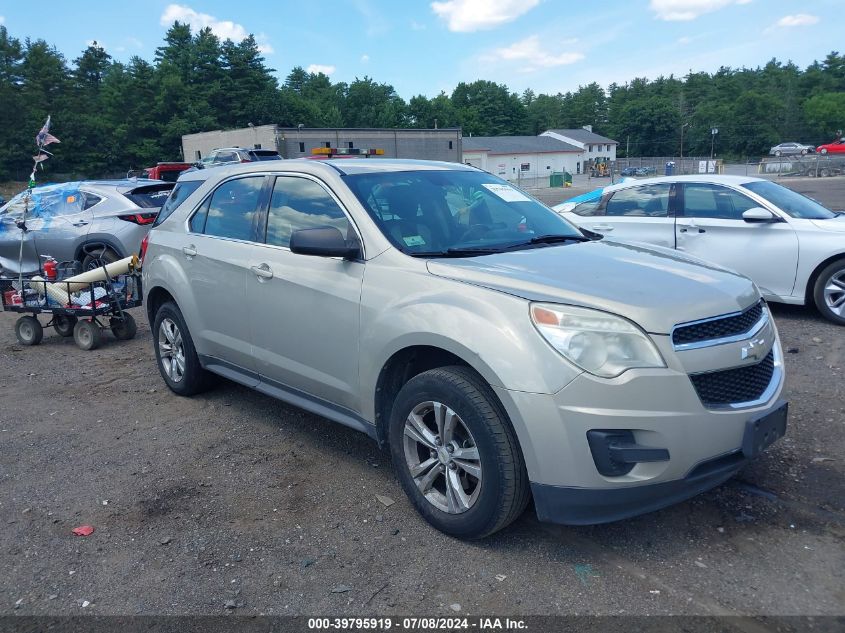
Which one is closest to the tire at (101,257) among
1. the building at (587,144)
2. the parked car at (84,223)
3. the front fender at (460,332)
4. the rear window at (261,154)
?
the parked car at (84,223)

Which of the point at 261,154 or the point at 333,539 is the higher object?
the point at 261,154

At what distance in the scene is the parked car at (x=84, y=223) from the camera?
33.6ft

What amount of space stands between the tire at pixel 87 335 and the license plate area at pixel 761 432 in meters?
6.89

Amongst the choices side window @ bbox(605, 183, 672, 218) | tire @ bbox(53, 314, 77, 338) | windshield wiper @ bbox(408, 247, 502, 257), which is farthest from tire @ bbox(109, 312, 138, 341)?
side window @ bbox(605, 183, 672, 218)

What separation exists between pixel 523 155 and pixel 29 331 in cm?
8227

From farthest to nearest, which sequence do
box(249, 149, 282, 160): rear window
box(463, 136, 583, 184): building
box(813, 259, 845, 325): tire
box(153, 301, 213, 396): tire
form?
box(463, 136, 583, 184): building, box(249, 149, 282, 160): rear window, box(813, 259, 845, 325): tire, box(153, 301, 213, 396): tire

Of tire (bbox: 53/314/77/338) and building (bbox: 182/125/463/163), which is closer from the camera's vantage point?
tire (bbox: 53/314/77/338)

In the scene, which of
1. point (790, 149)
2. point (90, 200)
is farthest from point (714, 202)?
point (790, 149)

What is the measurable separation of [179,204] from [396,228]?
8.43 ft

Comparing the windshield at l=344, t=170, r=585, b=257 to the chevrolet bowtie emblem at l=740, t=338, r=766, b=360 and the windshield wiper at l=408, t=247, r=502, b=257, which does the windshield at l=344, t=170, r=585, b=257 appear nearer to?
the windshield wiper at l=408, t=247, r=502, b=257

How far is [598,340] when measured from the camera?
2939 millimetres

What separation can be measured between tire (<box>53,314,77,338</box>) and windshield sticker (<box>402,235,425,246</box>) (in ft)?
20.2

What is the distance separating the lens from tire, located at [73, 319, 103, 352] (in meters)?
7.67

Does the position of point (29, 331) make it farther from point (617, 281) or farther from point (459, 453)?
point (617, 281)
